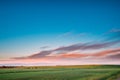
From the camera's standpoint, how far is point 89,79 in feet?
43.9

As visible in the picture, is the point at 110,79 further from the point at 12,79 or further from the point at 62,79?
the point at 12,79

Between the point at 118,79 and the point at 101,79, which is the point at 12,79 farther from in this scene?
the point at 118,79

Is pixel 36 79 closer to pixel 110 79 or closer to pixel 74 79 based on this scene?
pixel 74 79

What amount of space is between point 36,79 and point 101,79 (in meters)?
3.43

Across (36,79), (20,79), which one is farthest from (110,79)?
(20,79)

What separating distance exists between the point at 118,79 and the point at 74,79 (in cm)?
237

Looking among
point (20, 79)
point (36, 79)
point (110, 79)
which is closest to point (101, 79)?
point (110, 79)

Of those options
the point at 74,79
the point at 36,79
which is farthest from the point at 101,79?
the point at 36,79

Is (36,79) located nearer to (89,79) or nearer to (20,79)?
(20,79)

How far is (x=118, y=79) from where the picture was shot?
13.9 meters

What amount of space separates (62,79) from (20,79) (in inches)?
88.0

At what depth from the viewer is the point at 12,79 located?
13.7 meters

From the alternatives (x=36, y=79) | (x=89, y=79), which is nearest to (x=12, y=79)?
(x=36, y=79)

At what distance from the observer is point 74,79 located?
13711 mm
